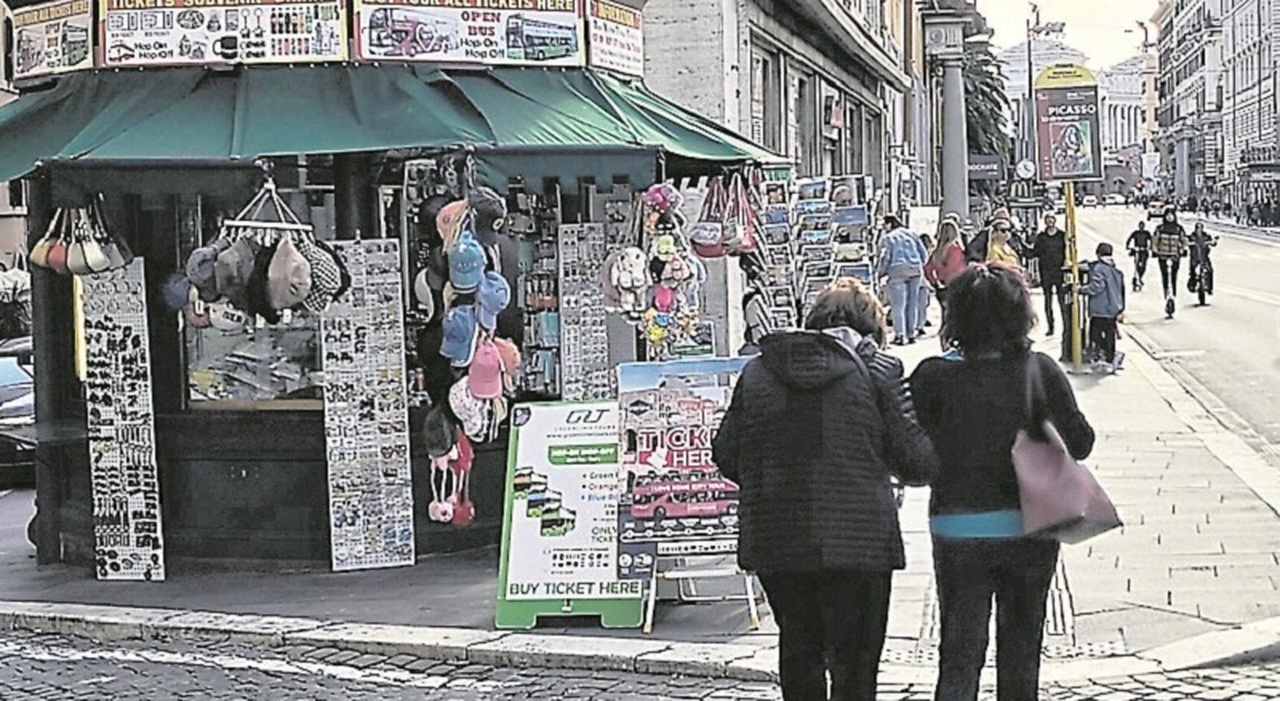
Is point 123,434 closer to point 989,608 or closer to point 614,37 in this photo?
point 614,37

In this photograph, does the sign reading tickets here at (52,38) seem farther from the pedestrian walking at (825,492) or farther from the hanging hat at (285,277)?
the pedestrian walking at (825,492)

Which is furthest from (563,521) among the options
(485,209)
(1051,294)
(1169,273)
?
(1169,273)

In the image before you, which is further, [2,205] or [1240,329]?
[2,205]


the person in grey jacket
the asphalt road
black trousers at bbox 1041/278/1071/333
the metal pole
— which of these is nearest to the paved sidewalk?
the asphalt road

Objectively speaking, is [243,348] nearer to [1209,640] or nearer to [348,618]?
[348,618]

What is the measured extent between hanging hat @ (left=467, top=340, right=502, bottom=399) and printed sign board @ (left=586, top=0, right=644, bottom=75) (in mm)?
2204

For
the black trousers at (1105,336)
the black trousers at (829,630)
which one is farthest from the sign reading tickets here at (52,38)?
the black trousers at (1105,336)

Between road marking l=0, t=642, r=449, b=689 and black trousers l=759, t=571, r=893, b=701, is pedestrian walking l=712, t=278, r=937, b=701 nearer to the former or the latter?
black trousers l=759, t=571, r=893, b=701

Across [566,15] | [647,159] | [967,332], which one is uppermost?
[566,15]

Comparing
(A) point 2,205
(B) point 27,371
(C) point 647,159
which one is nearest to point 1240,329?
(B) point 27,371

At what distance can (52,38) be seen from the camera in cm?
1120

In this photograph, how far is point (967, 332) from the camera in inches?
238

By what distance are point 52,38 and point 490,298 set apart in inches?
133

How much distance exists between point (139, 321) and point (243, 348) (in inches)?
24.5
